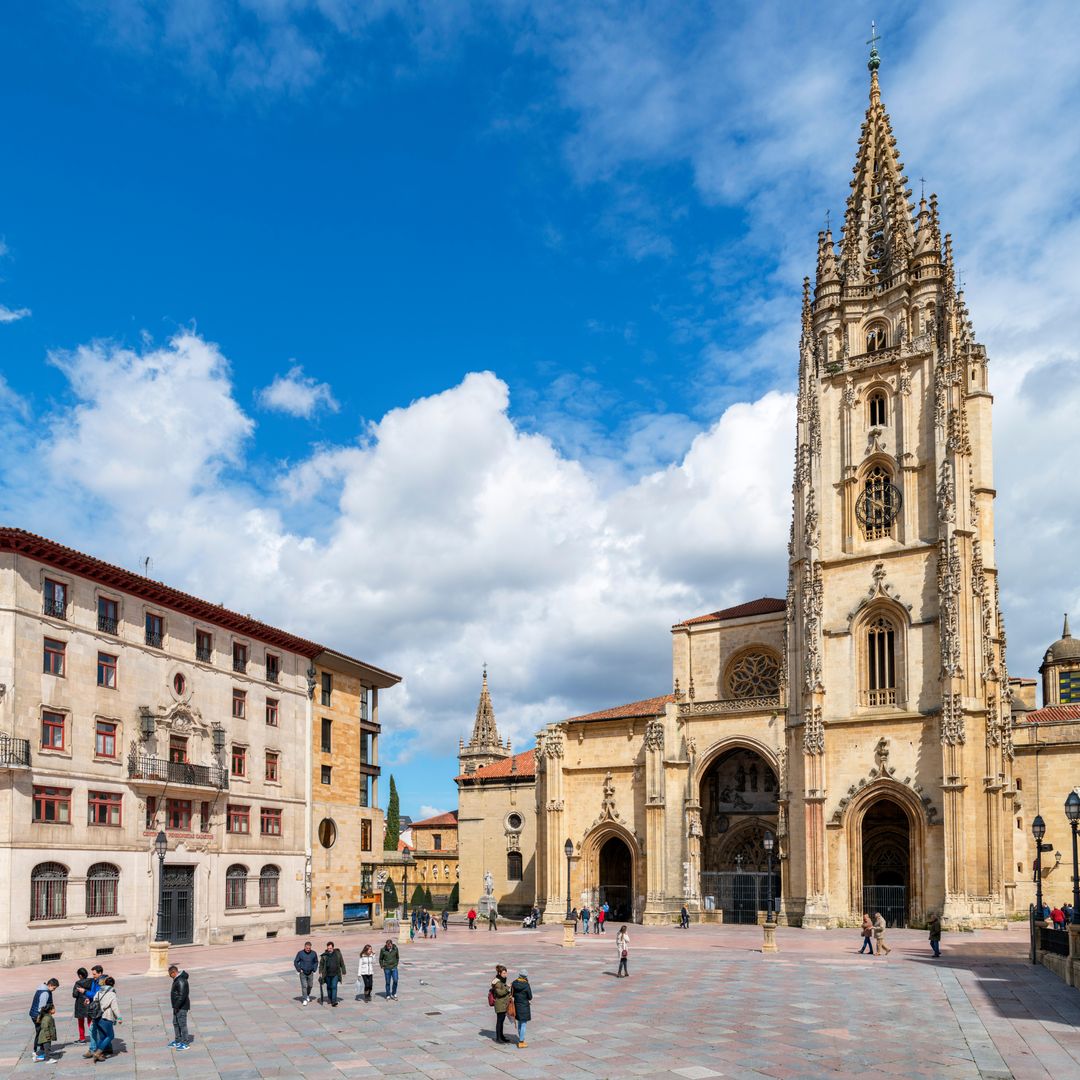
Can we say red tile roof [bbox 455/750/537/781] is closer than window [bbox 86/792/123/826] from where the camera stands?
No

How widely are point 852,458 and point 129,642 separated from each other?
34.4 metres

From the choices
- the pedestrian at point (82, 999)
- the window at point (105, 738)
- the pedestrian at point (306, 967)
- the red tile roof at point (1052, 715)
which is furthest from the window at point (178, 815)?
the red tile roof at point (1052, 715)

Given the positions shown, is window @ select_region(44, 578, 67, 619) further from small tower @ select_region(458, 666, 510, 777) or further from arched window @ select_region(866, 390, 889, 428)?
small tower @ select_region(458, 666, 510, 777)

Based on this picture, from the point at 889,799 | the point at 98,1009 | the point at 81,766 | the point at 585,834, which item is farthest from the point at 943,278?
→ the point at 98,1009

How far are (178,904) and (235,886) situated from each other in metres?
3.61

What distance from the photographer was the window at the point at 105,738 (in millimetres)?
37281

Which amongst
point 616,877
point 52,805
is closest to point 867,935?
point 616,877

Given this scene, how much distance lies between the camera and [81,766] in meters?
36.3

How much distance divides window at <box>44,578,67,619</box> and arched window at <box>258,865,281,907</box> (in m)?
14.9

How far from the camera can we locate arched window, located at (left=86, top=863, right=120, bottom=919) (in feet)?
118

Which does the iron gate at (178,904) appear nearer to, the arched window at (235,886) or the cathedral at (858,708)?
the arched window at (235,886)

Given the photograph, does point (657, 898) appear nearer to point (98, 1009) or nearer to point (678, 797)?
point (678, 797)

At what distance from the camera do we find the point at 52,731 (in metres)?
35.3

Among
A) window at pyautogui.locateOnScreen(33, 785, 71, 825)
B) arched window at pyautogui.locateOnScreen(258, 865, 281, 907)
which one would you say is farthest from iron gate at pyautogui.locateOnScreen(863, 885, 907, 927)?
window at pyautogui.locateOnScreen(33, 785, 71, 825)
